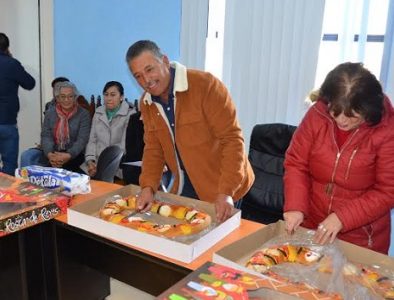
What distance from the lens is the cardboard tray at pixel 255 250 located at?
116 centimetres

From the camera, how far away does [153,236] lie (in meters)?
1.25

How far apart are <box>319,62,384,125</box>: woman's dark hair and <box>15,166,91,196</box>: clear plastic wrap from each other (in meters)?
1.07

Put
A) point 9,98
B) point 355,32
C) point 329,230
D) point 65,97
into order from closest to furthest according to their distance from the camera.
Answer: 1. point 329,230
2. point 355,32
3. point 65,97
4. point 9,98

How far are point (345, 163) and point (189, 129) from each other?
0.61 metres

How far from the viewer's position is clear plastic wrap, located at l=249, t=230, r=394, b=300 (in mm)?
1063

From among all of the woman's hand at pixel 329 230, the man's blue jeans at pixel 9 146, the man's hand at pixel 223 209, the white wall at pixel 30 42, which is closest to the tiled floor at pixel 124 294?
the man's hand at pixel 223 209

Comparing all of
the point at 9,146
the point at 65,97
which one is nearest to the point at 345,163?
the point at 65,97

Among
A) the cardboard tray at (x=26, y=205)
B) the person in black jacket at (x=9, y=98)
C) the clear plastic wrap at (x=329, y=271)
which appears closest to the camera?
the clear plastic wrap at (x=329, y=271)

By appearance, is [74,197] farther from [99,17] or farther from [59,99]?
[99,17]

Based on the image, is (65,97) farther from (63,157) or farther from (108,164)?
(108,164)

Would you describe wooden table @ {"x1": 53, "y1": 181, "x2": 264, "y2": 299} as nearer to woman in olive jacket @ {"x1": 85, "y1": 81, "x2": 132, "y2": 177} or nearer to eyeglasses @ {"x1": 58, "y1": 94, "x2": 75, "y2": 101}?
woman in olive jacket @ {"x1": 85, "y1": 81, "x2": 132, "y2": 177}

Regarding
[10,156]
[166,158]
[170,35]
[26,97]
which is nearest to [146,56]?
[166,158]

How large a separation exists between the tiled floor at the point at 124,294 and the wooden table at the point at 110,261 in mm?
257

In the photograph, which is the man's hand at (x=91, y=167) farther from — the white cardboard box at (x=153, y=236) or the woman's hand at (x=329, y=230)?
the woman's hand at (x=329, y=230)
